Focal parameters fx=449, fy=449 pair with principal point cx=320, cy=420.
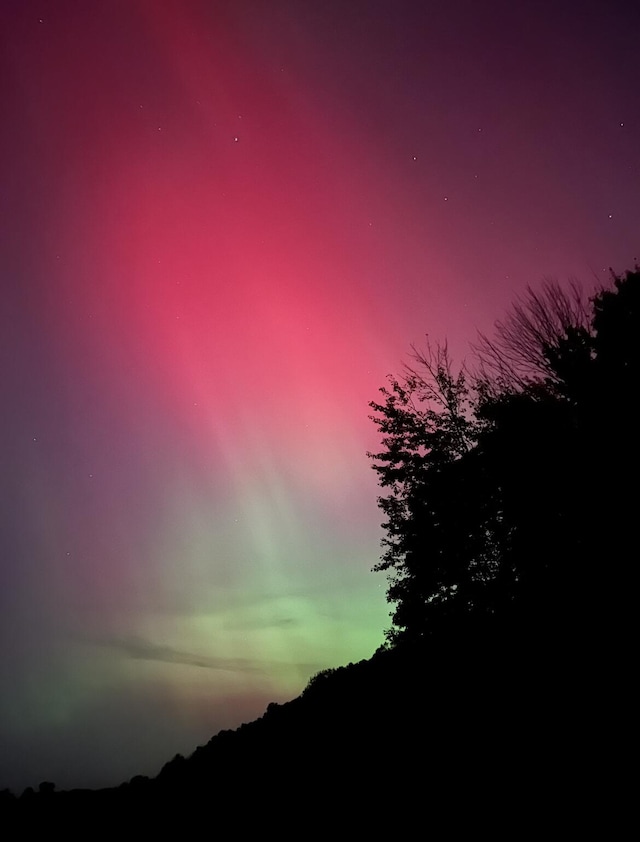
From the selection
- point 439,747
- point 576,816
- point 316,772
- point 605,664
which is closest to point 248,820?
point 316,772

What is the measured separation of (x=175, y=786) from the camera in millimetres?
15281

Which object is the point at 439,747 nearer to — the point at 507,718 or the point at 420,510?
the point at 507,718

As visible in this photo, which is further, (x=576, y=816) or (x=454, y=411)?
(x=454, y=411)

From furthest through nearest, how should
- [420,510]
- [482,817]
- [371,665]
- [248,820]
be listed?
[420,510], [371,665], [248,820], [482,817]

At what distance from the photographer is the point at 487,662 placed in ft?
39.3

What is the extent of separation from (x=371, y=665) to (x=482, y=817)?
13.6 metres

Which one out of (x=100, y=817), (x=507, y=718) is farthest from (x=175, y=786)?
(x=507, y=718)

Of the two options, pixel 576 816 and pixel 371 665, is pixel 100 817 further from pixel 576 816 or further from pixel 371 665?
pixel 576 816

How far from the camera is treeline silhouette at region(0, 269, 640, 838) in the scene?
749 centimetres

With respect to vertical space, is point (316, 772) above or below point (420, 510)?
below

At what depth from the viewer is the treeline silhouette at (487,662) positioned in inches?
295

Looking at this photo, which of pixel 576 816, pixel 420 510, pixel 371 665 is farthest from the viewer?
pixel 420 510

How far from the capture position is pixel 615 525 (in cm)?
1552

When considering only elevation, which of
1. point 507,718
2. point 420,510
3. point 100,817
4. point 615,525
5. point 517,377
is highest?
point 517,377
